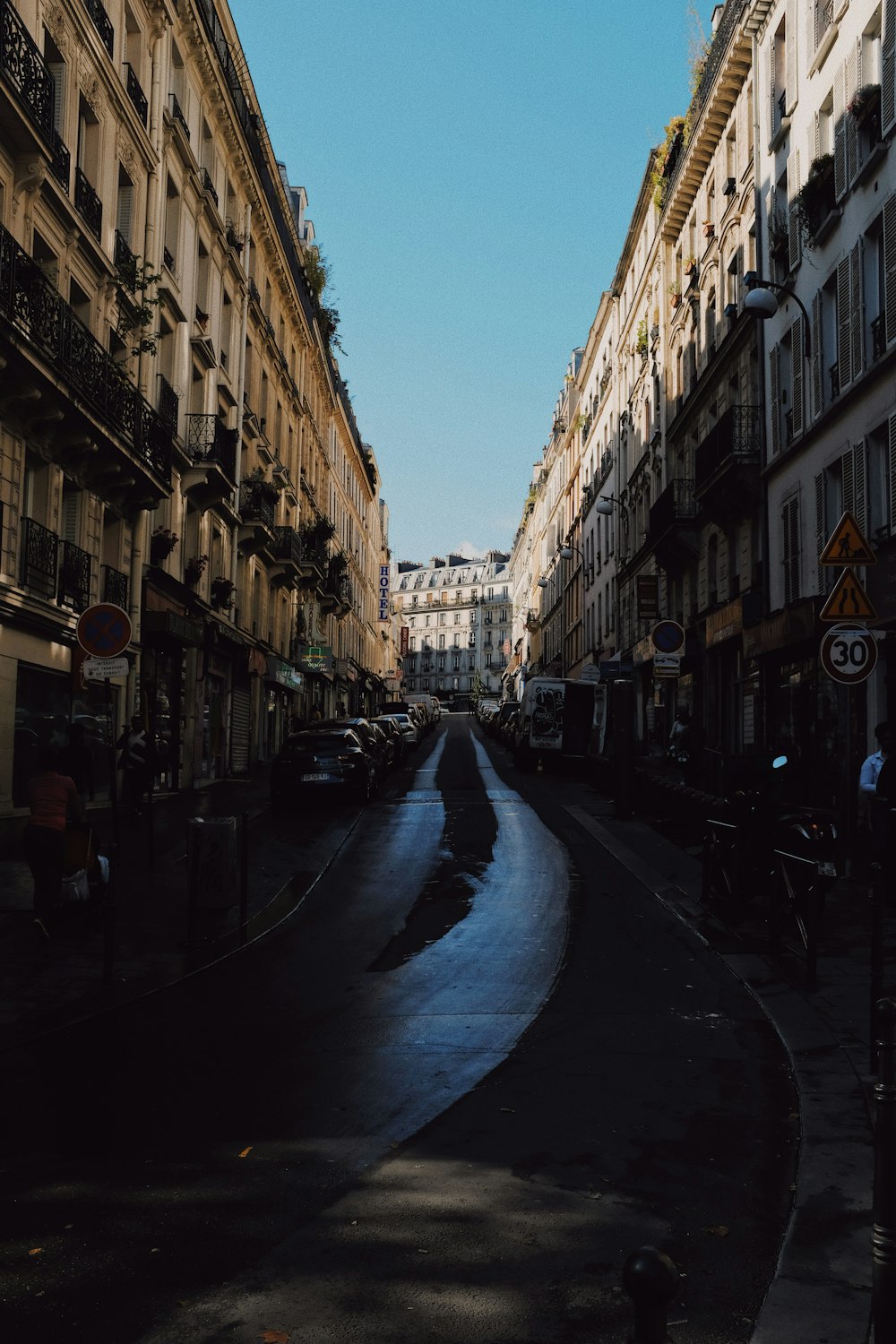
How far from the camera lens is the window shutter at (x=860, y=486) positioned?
19.3 m

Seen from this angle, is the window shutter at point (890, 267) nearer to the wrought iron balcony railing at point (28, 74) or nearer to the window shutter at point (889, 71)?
the window shutter at point (889, 71)

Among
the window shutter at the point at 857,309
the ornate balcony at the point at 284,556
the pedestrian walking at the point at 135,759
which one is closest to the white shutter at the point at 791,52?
the window shutter at the point at 857,309

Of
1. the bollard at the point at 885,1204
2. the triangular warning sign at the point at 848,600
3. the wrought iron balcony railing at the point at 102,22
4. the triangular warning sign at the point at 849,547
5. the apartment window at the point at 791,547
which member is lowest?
the bollard at the point at 885,1204

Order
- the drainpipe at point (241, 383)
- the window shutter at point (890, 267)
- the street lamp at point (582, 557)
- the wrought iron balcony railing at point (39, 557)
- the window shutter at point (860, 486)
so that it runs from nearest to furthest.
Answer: the wrought iron balcony railing at point (39, 557), the window shutter at point (890, 267), the window shutter at point (860, 486), the drainpipe at point (241, 383), the street lamp at point (582, 557)

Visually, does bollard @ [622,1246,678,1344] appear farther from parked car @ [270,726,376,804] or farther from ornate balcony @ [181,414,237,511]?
ornate balcony @ [181,414,237,511]

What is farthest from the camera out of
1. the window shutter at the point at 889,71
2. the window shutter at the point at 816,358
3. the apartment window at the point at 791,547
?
the apartment window at the point at 791,547

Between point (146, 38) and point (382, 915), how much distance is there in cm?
1966

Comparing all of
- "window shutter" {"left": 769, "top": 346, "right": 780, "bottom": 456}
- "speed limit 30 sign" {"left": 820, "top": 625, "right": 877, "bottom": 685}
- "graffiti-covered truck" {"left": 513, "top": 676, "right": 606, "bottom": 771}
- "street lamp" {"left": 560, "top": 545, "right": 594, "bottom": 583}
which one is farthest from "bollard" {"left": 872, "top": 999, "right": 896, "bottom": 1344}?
"street lamp" {"left": 560, "top": 545, "right": 594, "bottom": 583}

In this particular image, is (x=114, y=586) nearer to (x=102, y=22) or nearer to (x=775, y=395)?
(x=102, y=22)

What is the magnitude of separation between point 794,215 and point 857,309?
499cm

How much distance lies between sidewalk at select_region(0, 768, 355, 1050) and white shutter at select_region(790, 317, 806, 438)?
11964 mm

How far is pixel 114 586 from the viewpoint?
852 inches

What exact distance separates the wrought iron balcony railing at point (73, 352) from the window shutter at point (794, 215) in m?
12.7

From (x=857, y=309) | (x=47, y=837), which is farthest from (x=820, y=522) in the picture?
(x=47, y=837)
